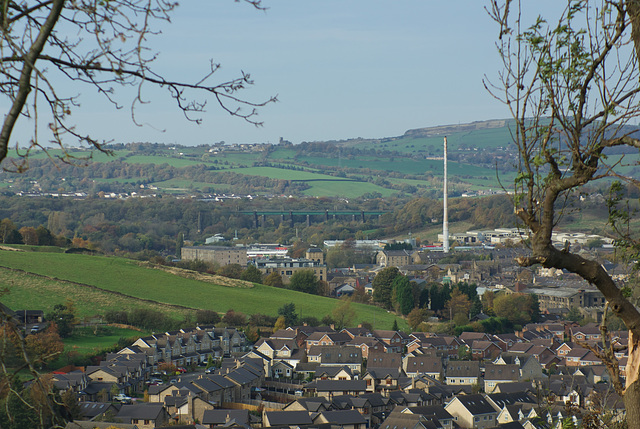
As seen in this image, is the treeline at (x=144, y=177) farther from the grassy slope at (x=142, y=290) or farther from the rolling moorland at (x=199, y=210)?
the grassy slope at (x=142, y=290)

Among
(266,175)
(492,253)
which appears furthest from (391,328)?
(266,175)

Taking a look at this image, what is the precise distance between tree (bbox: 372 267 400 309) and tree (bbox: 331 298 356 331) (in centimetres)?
388

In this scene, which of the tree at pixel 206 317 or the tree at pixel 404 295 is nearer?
the tree at pixel 206 317

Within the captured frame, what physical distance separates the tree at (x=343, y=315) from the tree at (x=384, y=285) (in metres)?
3.88

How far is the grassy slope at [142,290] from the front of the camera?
133ft

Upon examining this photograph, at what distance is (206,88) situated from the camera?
3.92 meters

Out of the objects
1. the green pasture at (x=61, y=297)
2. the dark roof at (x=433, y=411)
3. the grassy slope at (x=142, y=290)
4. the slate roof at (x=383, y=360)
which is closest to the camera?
the dark roof at (x=433, y=411)

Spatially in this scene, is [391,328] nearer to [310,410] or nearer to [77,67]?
[310,410]

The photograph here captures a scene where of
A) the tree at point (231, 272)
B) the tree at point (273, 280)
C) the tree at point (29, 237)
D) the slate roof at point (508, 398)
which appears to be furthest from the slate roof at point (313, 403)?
the tree at point (29, 237)

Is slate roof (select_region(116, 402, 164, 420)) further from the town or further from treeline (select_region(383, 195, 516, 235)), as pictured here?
treeline (select_region(383, 195, 516, 235))

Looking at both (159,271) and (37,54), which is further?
(159,271)

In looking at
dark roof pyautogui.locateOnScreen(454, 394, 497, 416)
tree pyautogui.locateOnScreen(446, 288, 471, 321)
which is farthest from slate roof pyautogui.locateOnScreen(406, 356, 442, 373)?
tree pyautogui.locateOnScreen(446, 288, 471, 321)

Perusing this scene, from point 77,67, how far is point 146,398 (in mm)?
24617

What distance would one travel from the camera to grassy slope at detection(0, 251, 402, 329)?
40625 mm
